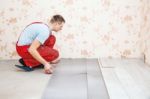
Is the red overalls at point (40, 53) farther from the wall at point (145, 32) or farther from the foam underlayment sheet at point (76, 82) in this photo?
the wall at point (145, 32)

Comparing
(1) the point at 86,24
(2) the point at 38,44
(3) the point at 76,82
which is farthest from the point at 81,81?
(1) the point at 86,24

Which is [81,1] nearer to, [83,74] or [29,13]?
[29,13]

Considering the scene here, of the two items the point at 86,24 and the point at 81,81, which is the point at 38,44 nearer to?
the point at 81,81

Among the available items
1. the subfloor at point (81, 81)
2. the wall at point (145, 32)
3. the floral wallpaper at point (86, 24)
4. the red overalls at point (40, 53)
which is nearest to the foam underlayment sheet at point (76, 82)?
the subfloor at point (81, 81)

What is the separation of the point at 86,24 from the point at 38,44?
0.89 metres

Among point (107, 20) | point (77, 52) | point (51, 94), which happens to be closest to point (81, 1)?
point (107, 20)

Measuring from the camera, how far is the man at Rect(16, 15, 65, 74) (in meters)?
2.96

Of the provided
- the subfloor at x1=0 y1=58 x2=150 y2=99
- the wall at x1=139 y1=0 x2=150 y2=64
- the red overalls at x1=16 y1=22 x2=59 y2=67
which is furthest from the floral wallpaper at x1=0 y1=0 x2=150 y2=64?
the red overalls at x1=16 y1=22 x2=59 y2=67

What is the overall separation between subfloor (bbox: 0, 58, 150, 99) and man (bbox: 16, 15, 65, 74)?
10cm

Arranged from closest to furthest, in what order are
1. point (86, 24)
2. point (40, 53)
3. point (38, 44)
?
point (38, 44) < point (40, 53) < point (86, 24)

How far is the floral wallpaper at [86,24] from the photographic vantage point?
3.63 meters

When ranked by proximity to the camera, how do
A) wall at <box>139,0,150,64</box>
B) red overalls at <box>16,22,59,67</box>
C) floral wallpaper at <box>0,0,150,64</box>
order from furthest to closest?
1. floral wallpaper at <box>0,0,150,64</box>
2. wall at <box>139,0,150,64</box>
3. red overalls at <box>16,22,59,67</box>

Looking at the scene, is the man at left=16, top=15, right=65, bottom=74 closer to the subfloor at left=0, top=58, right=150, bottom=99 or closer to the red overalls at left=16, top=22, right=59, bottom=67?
the red overalls at left=16, top=22, right=59, bottom=67

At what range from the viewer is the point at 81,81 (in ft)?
8.34
